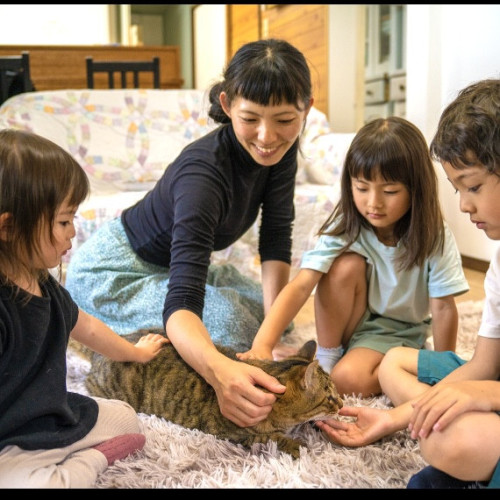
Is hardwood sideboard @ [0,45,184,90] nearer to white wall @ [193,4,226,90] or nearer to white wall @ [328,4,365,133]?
white wall @ [193,4,226,90]

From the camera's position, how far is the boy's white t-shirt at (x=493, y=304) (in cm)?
109

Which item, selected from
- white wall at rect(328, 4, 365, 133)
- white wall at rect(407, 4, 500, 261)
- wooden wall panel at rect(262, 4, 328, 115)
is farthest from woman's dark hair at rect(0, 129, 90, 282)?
white wall at rect(328, 4, 365, 133)

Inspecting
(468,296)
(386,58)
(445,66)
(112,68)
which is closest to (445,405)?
(468,296)

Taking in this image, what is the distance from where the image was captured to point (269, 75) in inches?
52.4

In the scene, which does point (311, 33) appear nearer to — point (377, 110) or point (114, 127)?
point (377, 110)

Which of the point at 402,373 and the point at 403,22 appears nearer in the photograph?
the point at 402,373

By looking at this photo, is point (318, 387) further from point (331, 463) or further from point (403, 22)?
point (403, 22)

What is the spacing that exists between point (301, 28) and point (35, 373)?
14.1 ft

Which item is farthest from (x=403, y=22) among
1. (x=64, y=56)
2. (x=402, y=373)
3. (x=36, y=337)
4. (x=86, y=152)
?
(x=36, y=337)

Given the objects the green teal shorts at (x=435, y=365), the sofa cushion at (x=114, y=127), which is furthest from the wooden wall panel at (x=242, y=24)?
the green teal shorts at (x=435, y=365)

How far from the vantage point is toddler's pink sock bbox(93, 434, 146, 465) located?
1109 mm

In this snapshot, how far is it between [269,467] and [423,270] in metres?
0.67

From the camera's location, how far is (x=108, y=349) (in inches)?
49.2

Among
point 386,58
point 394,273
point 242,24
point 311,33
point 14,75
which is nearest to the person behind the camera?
point 394,273
